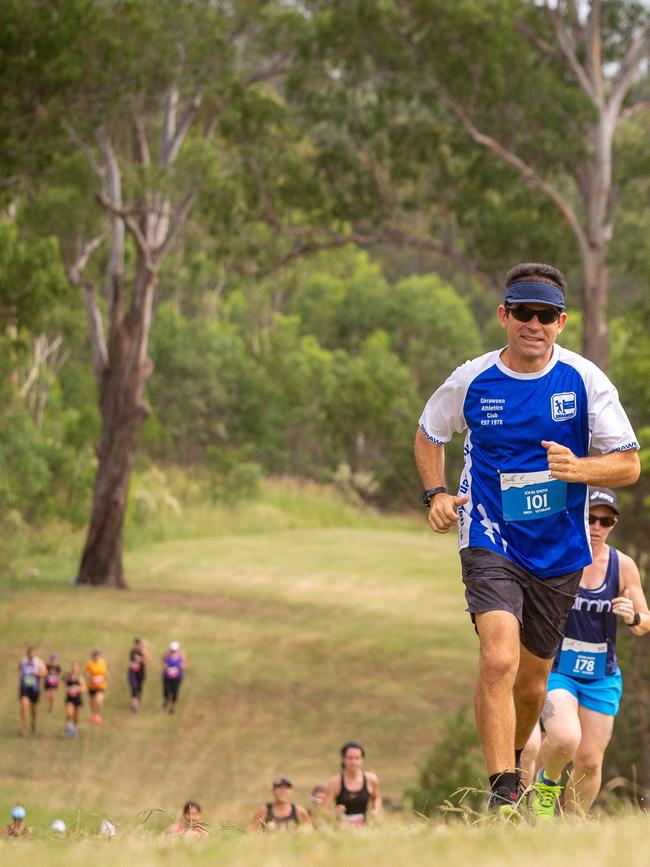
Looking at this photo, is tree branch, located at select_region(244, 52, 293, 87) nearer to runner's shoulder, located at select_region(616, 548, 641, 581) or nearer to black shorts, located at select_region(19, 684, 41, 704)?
black shorts, located at select_region(19, 684, 41, 704)

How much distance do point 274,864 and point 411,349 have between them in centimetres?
7277

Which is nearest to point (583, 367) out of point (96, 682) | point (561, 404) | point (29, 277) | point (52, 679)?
point (561, 404)

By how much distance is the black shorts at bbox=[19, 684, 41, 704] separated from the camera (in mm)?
26531

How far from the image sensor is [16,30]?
25.5 meters

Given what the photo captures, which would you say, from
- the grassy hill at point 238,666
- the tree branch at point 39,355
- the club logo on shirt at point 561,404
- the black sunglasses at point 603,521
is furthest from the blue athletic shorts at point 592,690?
the tree branch at point 39,355

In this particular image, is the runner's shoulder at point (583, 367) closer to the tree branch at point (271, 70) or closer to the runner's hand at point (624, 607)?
the runner's hand at point (624, 607)

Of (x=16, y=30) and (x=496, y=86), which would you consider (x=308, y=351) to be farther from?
(x=16, y=30)

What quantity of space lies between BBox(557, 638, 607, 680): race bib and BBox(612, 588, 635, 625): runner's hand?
0.90 feet

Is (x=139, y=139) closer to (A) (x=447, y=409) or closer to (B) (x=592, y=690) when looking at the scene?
(B) (x=592, y=690)

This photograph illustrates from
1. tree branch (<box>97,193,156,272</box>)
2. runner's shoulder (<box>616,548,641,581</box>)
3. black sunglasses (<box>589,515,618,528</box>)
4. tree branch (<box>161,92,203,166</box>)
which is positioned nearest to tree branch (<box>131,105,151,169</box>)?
tree branch (<box>161,92,203,166</box>)

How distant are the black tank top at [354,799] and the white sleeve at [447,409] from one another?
567 cm

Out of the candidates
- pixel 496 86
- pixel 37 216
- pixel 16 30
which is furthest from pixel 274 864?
pixel 37 216

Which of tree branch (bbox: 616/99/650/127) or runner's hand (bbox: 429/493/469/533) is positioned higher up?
tree branch (bbox: 616/99/650/127)

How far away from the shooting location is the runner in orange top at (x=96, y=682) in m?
27.7
